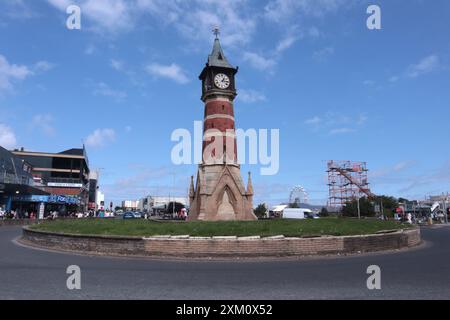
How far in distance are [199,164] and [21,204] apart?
46.5m

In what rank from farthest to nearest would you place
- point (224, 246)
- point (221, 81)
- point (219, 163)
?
point (221, 81) → point (219, 163) → point (224, 246)

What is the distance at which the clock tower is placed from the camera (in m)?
34.3

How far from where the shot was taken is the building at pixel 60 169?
327 feet

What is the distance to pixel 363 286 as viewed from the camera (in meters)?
9.90

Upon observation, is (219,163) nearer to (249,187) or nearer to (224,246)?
(249,187)

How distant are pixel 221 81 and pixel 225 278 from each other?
27.6 meters

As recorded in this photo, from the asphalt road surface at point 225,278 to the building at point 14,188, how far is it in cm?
4850

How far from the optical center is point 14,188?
58.5m

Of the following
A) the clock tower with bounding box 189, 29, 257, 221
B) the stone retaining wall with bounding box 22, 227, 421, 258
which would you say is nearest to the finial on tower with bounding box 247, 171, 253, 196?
the clock tower with bounding box 189, 29, 257, 221

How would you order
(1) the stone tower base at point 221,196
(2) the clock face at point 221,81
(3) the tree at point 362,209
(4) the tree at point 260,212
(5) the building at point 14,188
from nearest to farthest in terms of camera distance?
(1) the stone tower base at point 221,196 → (2) the clock face at point 221,81 → (5) the building at point 14,188 → (4) the tree at point 260,212 → (3) the tree at point 362,209

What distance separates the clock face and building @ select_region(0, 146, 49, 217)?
36.5 metres

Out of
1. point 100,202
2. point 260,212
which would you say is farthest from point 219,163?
point 100,202

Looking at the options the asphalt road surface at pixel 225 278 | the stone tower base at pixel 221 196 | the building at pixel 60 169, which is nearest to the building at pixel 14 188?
the building at pixel 60 169

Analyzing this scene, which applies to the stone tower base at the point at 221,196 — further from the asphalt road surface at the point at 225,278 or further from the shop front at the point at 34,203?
the shop front at the point at 34,203
